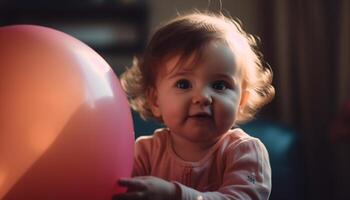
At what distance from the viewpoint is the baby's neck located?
3.67 ft

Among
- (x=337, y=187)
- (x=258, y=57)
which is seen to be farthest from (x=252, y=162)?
(x=337, y=187)

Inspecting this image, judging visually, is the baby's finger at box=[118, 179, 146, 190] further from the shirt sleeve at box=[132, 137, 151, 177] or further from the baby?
the shirt sleeve at box=[132, 137, 151, 177]

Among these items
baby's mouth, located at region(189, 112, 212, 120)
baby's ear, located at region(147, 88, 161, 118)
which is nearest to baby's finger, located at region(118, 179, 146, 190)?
baby's mouth, located at region(189, 112, 212, 120)

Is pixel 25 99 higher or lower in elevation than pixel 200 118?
higher

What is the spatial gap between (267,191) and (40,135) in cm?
42

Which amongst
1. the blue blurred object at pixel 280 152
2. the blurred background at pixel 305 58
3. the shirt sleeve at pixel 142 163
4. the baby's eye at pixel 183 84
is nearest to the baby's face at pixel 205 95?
the baby's eye at pixel 183 84

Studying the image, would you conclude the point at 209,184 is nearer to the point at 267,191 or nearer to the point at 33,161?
the point at 267,191

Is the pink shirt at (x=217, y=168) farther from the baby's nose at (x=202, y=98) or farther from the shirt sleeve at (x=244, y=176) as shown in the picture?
the baby's nose at (x=202, y=98)

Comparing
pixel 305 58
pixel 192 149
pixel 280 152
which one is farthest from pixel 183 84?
pixel 305 58

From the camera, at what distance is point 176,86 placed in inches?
42.1

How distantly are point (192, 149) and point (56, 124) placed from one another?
360 mm

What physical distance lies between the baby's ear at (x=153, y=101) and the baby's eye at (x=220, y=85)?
0.16 metres

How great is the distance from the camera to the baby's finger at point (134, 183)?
0.89m

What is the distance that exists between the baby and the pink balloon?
14 centimetres
